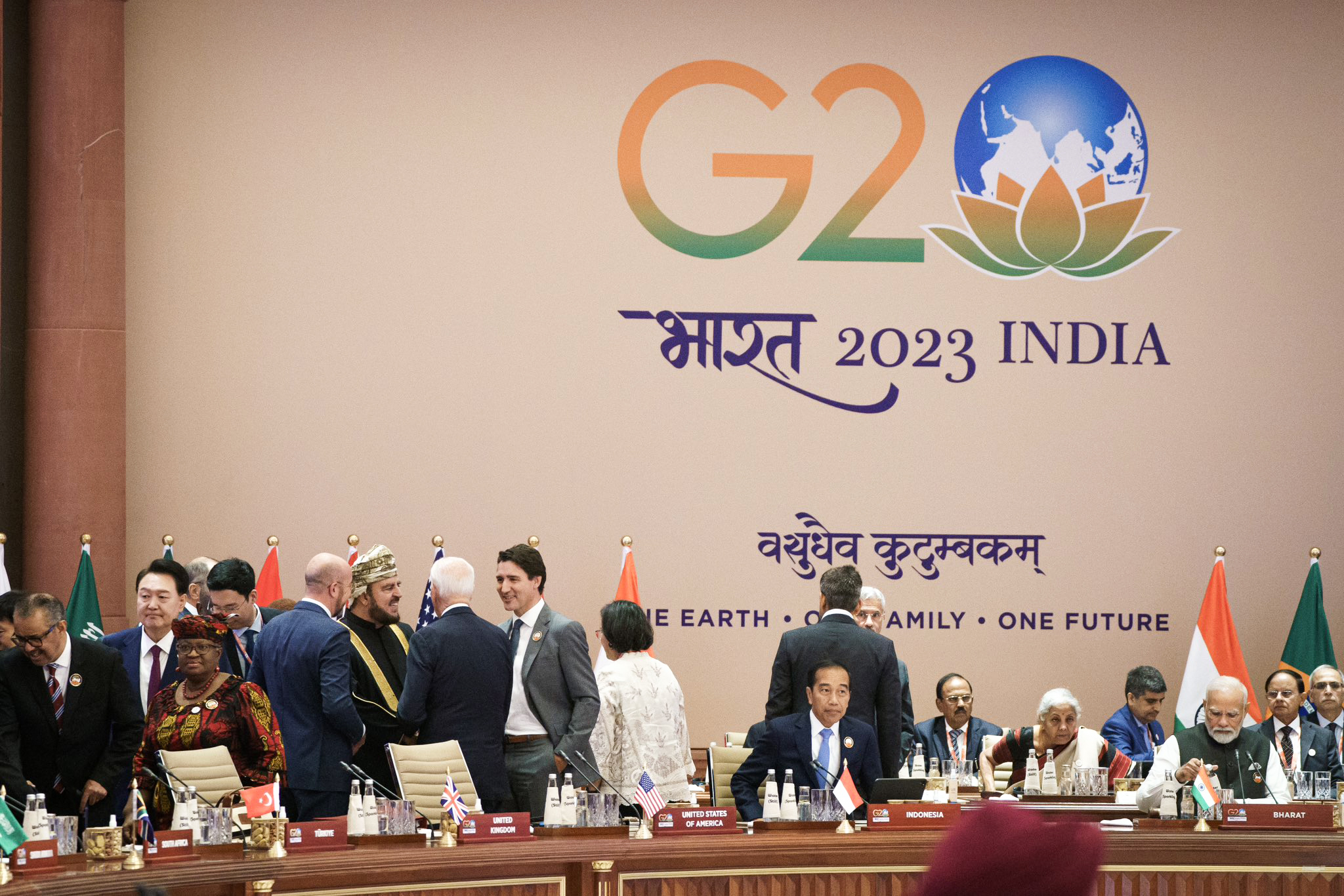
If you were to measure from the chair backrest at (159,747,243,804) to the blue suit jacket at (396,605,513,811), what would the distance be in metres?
0.78

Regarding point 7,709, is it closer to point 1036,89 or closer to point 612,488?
point 612,488

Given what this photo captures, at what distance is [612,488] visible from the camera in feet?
26.9

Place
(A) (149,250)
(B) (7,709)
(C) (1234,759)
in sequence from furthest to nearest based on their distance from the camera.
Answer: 1. (A) (149,250)
2. (C) (1234,759)
3. (B) (7,709)

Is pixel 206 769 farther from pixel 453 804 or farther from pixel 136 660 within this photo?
pixel 136 660

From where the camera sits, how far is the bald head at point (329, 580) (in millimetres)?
5195

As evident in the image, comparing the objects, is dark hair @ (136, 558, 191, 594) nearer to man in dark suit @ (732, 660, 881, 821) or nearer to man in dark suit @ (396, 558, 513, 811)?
man in dark suit @ (396, 558, 513, 811)

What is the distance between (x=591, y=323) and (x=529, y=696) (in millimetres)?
3134

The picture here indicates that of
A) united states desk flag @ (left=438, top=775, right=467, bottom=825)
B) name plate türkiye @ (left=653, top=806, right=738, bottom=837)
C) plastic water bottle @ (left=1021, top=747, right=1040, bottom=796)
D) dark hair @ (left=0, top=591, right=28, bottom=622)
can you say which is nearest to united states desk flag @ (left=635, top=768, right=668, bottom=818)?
name plate türkiye @ (left=653, top=806, right=738, bottom=837)

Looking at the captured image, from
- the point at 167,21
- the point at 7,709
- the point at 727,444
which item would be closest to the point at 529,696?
the point at 7,709

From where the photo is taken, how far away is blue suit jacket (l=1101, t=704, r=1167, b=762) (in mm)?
7113

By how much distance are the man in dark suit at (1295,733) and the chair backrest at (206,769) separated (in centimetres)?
375

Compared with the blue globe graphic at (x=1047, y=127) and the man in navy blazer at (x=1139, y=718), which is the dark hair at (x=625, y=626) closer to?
the man in navy blazer at (x=1139, y=718)

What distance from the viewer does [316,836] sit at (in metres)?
4.18

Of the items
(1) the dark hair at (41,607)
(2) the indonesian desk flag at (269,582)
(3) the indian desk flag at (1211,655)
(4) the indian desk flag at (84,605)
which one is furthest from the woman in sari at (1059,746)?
(4) the indian desk flag at (84,605)
